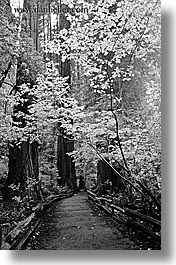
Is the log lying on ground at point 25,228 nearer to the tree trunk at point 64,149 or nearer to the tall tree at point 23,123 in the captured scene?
the tall tree at point 23,123

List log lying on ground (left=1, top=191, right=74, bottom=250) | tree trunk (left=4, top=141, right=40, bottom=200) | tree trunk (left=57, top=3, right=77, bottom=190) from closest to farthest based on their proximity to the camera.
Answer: log lying on ground (left=1, top=191, right=74, bottom=250) < tree trunk (left=4, top=141, right=40, bottom=200) < tree trunk (left=57, top=3, right=77, bottom=190)

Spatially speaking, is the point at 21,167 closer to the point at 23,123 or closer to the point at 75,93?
the point at 23,123

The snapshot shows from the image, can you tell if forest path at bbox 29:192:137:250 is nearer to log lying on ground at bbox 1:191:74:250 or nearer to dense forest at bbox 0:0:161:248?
log lying on ground at bbox 1:191:74:250

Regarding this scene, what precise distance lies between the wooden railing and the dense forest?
4.8 inches

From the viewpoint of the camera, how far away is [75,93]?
3.02 meters

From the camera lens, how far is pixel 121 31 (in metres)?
2.93

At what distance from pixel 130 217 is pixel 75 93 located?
3.96 feet

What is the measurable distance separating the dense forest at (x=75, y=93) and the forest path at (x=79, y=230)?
0.68 ft

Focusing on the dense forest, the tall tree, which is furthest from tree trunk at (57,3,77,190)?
the tall tree

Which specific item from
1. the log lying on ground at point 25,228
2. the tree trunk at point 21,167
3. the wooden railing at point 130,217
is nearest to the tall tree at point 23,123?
the tree trunk at point 21,167

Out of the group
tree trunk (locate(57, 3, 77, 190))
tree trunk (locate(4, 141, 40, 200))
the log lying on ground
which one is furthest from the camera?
tree trunk (locate(57, 3, 77, 190))

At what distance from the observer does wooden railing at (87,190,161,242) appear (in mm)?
2545

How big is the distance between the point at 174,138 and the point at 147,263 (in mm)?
979

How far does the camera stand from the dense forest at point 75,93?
2.86 metres
